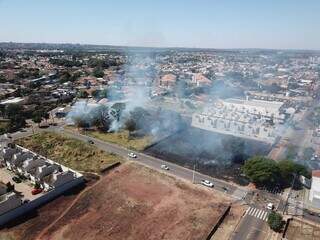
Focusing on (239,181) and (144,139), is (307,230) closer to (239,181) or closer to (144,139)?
(239,181)

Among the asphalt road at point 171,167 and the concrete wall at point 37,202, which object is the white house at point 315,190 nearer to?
the asphalt road at point 171,167

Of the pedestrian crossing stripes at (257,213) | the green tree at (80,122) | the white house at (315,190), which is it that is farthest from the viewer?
the green tree at (80,122)

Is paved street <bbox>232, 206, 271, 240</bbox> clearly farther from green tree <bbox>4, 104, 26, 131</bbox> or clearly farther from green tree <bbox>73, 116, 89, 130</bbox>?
green tree <bbox>4, 104, 26, 131</bbox>

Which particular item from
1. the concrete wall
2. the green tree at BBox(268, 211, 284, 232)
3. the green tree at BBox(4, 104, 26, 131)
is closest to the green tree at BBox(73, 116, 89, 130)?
the green tree at BBox(4, 104, 26, 131)

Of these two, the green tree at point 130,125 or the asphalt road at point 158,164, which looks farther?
the green tree at point 130,125

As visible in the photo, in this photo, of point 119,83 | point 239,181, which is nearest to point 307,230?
point 239,181

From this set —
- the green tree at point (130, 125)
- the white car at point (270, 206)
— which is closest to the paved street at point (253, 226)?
the white car at point (270, 206)
